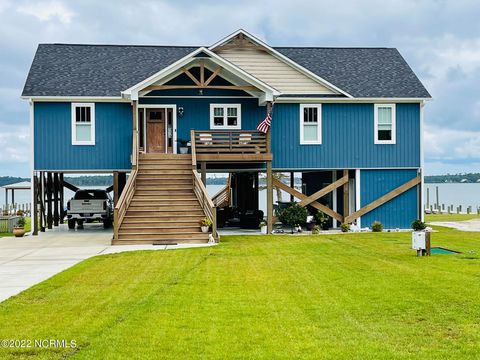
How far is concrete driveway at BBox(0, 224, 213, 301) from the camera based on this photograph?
531 inches

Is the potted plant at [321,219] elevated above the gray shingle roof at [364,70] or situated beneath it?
situated beneath

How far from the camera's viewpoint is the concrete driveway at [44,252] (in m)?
13.5

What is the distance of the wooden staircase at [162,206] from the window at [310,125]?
5.44 m

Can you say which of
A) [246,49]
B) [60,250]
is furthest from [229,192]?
[60,250]

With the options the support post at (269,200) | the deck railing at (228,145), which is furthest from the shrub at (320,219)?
the deck railing at (228,145)

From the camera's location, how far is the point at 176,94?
1096 inches

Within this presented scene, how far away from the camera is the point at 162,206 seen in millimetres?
23344

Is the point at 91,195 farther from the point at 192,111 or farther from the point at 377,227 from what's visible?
the point at 377,227

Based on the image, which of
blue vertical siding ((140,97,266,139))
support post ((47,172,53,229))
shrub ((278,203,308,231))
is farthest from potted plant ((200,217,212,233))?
support post ((47,172,53,229))

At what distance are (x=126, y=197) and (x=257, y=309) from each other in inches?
525

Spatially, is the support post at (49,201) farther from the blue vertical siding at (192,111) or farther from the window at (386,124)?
the window at (386,124)

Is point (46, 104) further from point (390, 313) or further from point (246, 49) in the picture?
point (390, 313)

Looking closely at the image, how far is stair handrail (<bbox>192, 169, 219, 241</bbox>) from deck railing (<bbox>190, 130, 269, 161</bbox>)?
4.93 feet

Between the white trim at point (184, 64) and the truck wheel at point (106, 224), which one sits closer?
the white trim at point (184, 64)
